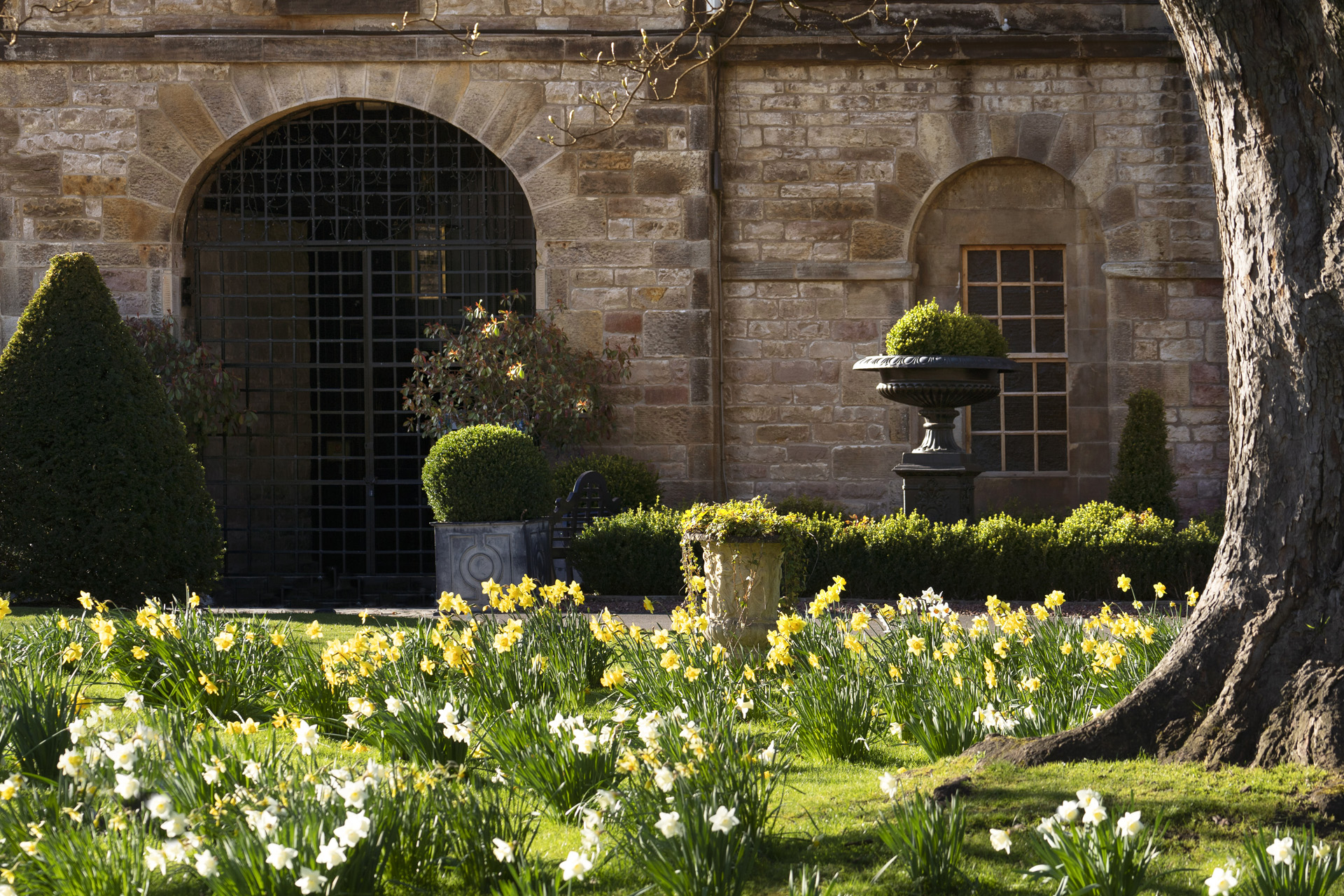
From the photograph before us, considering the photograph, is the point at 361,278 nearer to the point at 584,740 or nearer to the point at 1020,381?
the point at 1020,381

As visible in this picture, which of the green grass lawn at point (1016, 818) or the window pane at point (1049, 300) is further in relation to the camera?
the window pane at point (1049, 300)

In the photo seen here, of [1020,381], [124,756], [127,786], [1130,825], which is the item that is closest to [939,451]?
[1020,381]

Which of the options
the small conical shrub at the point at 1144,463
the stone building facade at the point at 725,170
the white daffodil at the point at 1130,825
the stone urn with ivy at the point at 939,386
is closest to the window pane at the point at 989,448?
the stone building facade at the point at 725,170

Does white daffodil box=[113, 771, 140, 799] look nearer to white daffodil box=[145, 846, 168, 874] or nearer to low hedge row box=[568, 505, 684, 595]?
white daffodil box=[145, 846, 168, 874]

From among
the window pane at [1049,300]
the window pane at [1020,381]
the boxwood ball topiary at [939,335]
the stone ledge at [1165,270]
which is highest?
the stone ledge at [1165,270]

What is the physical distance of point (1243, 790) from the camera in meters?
3.08

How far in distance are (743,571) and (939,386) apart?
416 centimetres

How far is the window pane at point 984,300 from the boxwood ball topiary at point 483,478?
5.24m

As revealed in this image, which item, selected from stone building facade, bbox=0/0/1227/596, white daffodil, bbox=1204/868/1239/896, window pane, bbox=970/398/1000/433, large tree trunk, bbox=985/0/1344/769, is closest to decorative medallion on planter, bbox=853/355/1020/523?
stone building facade, bbox=0/0/1227/596

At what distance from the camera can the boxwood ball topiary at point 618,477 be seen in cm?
1030

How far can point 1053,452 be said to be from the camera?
11656 mm

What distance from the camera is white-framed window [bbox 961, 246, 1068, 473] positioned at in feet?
38.2

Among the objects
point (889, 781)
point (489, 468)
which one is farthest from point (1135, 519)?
point (889, 781)

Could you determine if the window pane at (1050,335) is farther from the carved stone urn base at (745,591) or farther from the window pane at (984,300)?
the carved stone urn base at (745,591)
